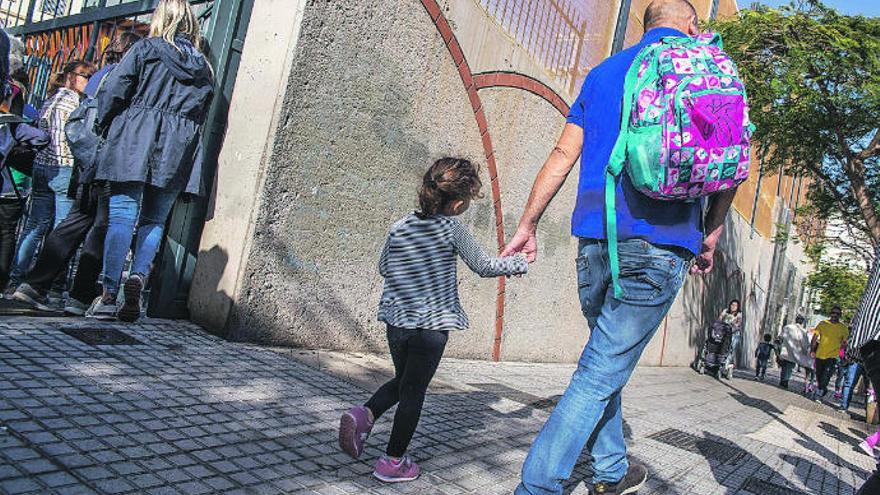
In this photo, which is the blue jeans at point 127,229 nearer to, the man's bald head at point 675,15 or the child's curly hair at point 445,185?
the child's curly hair at point 445,185

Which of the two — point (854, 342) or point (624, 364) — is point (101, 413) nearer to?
point (624, 364)

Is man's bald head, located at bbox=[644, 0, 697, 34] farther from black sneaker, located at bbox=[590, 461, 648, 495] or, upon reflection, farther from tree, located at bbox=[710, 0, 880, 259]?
tree, located at bbox=[710, 0, 880, 259]

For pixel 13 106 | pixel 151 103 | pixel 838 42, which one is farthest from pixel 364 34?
pixel 838 42

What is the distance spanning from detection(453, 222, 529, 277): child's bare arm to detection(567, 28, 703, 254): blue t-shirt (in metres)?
0.28

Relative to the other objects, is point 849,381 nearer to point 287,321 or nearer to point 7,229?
point 287,321

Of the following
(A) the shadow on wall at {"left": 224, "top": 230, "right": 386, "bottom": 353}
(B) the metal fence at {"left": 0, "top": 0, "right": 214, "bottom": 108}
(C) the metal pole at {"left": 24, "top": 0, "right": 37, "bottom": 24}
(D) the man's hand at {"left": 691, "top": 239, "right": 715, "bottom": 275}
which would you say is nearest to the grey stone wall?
(A) the shadow on wall at {"left": 224, "top": 230, "right": 386, "bottom": 353}

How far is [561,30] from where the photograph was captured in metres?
8.23

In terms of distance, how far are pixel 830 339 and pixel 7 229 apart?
13581 millimetres

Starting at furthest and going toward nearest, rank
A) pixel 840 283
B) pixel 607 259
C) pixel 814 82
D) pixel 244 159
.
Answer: pixel 840 283
pixel 814 82
pixel 244 159
pixel 607 259

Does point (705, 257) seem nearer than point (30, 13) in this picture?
Yes

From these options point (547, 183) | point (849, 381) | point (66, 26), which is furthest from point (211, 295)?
point (849, 381)

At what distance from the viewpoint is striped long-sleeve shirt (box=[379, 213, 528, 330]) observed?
280 cm

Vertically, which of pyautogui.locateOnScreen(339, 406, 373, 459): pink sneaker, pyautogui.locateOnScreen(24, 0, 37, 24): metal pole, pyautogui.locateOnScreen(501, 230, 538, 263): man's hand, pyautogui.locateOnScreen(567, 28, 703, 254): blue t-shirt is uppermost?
pyautogui.locateOnScreen(24, 0, 37, 24): metal pole

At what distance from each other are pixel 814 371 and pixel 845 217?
11.4ft
